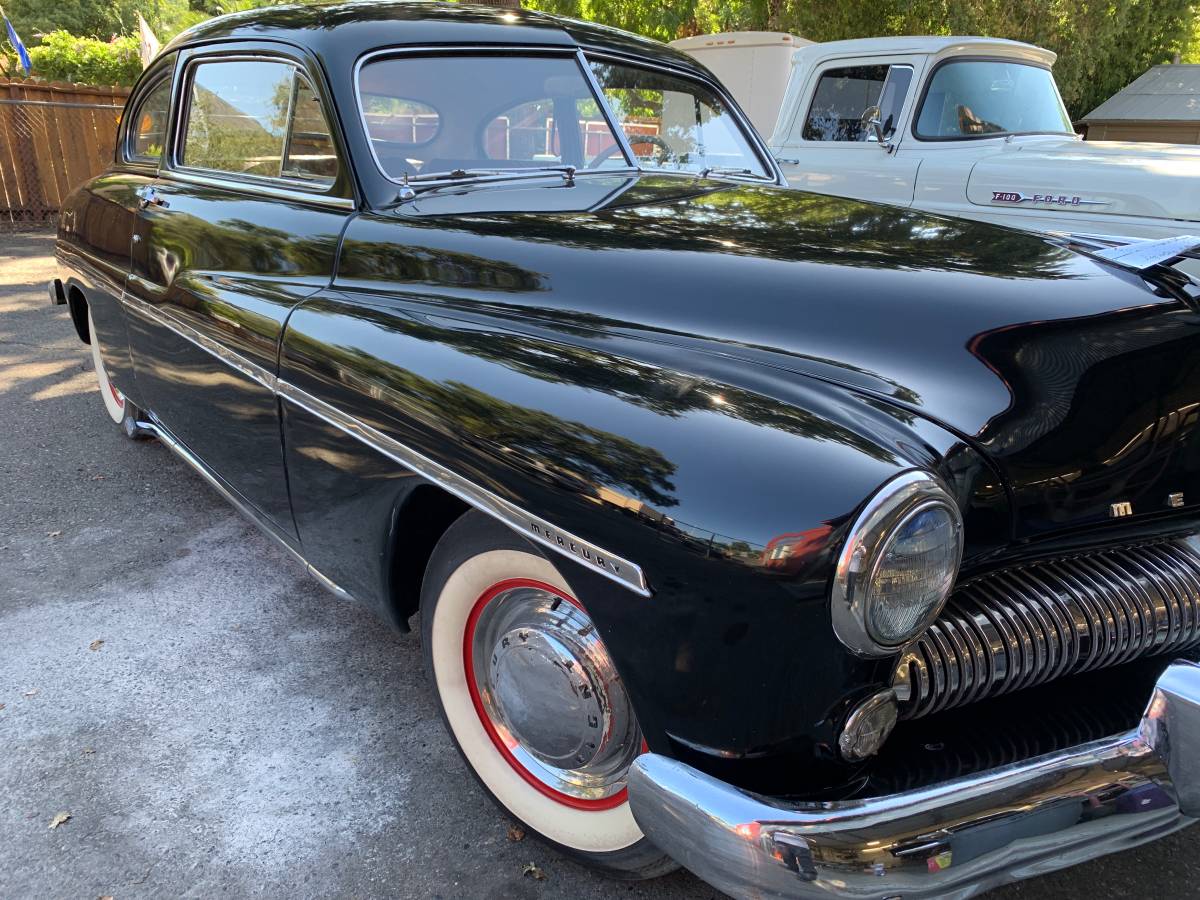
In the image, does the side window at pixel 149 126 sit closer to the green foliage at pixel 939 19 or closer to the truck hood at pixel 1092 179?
the truck hood at pixel 1092 179

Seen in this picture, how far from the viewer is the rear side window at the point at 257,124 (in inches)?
104

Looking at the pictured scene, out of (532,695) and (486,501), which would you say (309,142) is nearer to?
(486,501)

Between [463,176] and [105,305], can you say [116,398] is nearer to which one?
[105,305]

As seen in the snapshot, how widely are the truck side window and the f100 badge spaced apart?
91 cm

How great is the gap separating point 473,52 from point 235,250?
0.91 metres

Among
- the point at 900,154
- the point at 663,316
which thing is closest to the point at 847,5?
the point at 900,154

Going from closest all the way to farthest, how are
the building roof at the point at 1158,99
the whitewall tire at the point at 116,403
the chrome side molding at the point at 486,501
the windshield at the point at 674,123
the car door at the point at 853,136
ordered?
the chrome side molding at the point at 486,501, the windshield at the point at 674,123, the whitewall tire at the point at 116,403, the car door at the point at 853,136, the building roof at the point at 1158,99

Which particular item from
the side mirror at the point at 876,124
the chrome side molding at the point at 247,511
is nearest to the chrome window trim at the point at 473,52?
the chrome side molding at the point at 247,511


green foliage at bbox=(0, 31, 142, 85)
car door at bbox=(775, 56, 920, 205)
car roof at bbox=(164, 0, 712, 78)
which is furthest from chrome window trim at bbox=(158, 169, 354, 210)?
green foliage at bbox=(0, 31, 142, 85)

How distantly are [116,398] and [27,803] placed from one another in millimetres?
2659

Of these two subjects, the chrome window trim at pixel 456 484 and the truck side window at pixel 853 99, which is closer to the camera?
the chrome window trim at pixel 456 484

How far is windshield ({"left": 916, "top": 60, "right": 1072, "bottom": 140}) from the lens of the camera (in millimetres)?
5820

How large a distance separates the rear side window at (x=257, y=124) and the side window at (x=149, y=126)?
271mm

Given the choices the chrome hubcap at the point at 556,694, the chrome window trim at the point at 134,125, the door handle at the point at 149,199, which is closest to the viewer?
the chrome hubcap at the point at 556,694
